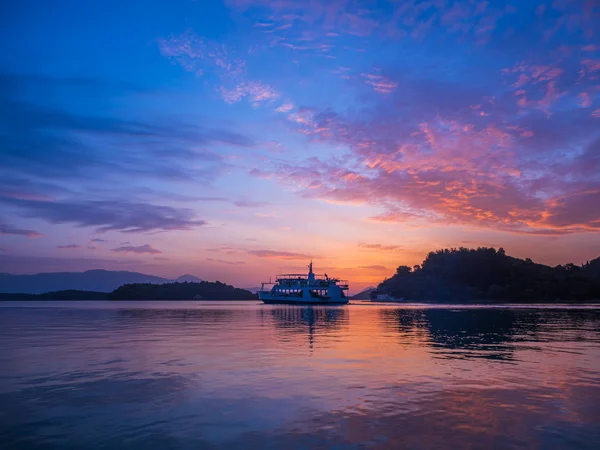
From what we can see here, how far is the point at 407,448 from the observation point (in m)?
10.9

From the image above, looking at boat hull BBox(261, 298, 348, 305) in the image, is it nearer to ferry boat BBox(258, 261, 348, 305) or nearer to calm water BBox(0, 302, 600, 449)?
ferry boat BBox(258, 261, 348, 305)

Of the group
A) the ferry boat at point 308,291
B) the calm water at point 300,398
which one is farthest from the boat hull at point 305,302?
the calm water at point 300,398

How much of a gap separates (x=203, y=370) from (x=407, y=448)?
1314cm

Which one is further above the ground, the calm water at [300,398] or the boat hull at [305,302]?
the boat hull at [305,302]

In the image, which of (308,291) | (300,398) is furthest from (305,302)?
(300,398)

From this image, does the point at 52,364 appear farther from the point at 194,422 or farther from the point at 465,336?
the point at 465,336

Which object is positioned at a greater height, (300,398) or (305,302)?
(305,302)

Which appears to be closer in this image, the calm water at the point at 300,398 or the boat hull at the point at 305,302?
the calm water at the point at 300,398

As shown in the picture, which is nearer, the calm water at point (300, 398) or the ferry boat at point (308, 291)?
the calm water at point (300, 398)

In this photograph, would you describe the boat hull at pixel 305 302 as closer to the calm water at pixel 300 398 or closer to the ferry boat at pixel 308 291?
the ferry boat at pixel 308 291

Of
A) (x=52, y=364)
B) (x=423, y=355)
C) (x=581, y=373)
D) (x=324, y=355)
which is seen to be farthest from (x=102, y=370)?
(x=581, y=373)

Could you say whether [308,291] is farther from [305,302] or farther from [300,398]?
[300,398]

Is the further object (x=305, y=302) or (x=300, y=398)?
(x=305, y=302)

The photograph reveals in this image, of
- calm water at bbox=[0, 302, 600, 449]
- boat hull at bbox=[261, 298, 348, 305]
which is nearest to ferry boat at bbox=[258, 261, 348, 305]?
boat hull at bbox=[261, 298, 348, 305]
